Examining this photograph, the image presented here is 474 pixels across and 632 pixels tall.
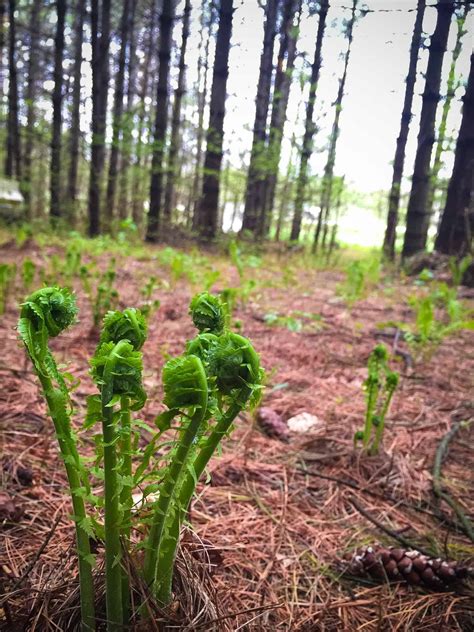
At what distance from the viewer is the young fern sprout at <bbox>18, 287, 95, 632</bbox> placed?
734 mm

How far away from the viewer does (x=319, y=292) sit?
5805 mm

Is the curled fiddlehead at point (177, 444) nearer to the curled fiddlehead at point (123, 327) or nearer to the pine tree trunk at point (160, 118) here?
the curled fiddlehead at point (123, 327)

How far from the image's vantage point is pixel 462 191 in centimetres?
675

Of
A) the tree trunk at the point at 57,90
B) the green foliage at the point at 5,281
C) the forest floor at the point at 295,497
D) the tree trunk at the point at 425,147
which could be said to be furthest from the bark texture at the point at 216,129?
the forest floor at the point at 295,497

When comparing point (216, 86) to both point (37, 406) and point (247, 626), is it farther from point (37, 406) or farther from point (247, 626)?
point (247, 626)

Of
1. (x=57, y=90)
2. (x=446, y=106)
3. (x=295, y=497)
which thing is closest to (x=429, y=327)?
(x=295, y=497)

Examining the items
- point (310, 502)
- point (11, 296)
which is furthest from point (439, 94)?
point (310, 502)

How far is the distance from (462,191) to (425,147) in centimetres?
219

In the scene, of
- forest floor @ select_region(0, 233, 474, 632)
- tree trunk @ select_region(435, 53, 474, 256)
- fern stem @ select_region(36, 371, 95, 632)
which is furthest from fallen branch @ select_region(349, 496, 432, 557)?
tree trunk @ select_region(435, 53, 474, 256)

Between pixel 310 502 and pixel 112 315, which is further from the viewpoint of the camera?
pixel 310 502

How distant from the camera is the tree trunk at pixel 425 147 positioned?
7.43m

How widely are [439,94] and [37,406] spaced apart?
8.62 meters

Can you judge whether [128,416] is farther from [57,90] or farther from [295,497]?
[57,90]

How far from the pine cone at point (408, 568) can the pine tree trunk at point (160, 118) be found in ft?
26.8
